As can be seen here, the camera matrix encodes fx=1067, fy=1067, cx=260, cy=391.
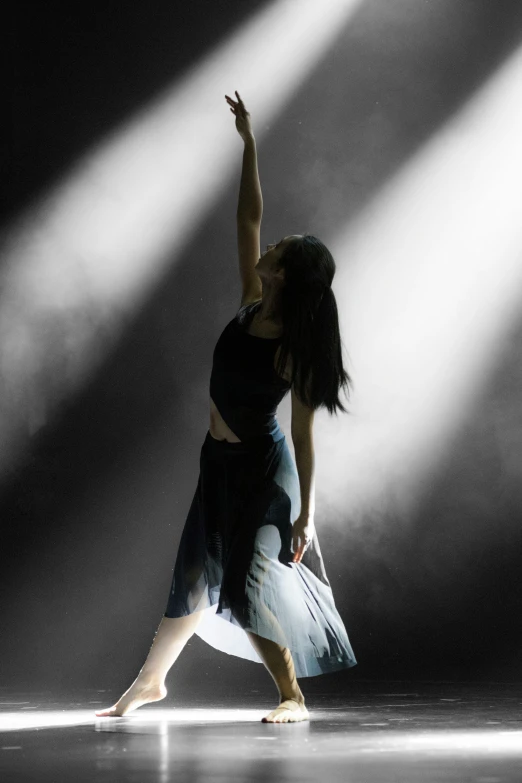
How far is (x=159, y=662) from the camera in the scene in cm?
251

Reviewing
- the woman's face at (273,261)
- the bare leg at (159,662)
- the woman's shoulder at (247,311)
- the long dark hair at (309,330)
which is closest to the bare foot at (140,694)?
the bare leg at (159,662)

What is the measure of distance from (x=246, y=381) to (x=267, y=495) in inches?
10.5

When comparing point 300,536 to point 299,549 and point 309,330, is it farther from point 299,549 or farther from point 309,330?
point 309,330

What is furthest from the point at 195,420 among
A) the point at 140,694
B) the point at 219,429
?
the point at 140,694

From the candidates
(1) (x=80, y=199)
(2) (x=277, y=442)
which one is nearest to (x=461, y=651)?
(2) (x=277, y=442)

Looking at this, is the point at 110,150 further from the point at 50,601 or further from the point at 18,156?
the point at 50,601

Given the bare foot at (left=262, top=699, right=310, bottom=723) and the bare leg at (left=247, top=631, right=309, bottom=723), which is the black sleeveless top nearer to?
the bare leg at (left=247, top=631, right=309, bottom=723)

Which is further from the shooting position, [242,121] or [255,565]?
[242,121]

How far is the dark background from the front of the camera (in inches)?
170

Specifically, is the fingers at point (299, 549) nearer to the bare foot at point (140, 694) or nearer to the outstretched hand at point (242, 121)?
the bare foot at point (140, 694)

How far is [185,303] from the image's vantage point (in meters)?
4.56

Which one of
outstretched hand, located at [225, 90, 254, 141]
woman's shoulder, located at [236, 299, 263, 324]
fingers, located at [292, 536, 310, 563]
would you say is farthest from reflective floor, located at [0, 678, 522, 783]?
outstretched hand, located at [225, 90, 254, 141]

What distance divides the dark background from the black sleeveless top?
1.98 m

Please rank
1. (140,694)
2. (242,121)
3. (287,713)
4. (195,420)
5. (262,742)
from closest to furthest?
(262,742), (287,713), (140,694), (242,121), (195,420)
